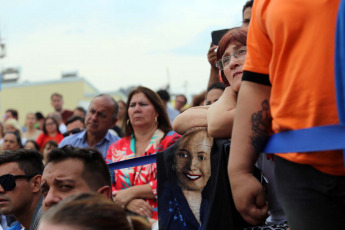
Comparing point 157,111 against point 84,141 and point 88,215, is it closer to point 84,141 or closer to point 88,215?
point 84,141

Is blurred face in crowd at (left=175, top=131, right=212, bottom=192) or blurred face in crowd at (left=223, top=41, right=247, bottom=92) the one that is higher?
blurred face in crowd at (left=223, top=41, right=247, bottom=92)

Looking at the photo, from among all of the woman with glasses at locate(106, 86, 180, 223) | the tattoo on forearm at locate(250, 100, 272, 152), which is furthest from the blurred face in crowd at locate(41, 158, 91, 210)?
the tattoo on forearm at locate(250, 100, 272, 152)

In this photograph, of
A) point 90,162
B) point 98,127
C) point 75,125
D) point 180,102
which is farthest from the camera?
point 180,102

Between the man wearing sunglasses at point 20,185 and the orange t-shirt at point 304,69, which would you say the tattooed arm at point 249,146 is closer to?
the orange t-shirt at point 304,69

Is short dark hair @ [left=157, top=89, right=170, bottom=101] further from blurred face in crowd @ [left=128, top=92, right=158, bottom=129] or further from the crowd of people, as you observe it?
the crowd of people

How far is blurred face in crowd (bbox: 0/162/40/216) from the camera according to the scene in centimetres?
415

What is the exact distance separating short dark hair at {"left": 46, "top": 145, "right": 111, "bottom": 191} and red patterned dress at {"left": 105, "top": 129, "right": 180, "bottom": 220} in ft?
3.29

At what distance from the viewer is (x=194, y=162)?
8.61 ft

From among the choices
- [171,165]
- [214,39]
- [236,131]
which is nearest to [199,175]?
[171,165]

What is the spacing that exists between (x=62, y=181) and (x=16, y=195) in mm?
1296

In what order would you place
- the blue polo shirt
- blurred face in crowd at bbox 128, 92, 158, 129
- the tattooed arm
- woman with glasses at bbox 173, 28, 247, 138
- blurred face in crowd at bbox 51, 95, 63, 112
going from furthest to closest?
blurred face in crowd at bbox 51, 95, 63, 112, the blue polo shirt, blurred face in crowd at bbox 128, 92, 158, 129, woman with glasses at bbox 173, 28, 247, 138, the tattooed arm

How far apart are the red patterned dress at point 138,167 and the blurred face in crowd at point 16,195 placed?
71 centimetres

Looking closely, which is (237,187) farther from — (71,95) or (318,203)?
(71,95)

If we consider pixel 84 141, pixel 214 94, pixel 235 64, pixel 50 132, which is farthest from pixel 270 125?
pixel 50 132
